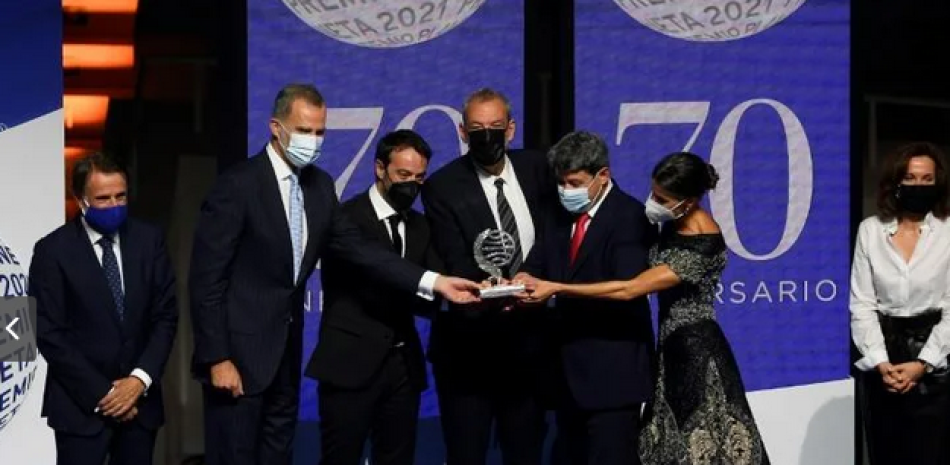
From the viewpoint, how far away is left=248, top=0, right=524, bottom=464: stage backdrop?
816 centimetres

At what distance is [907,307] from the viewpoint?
7.30 meters

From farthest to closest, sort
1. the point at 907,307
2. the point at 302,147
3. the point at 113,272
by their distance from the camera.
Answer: the point at 907,307 < the point at 113,272 < the point at 302,147

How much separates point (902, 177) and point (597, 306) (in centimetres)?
125

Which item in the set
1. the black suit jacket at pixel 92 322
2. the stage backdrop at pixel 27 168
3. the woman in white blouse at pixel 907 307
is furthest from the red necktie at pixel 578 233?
the stage backdrop at pixel 27 168

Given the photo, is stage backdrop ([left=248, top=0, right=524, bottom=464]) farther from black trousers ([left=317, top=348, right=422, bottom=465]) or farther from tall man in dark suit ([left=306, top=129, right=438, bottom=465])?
black trousers ([left=317, top=348, right=422, bottom=465])

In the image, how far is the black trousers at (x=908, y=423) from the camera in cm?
731

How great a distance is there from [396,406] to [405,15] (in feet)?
6.09

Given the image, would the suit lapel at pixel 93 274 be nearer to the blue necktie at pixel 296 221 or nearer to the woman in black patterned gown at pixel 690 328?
the blue necktie at pixel 296 221

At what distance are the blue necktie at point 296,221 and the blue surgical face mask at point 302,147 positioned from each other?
97mm

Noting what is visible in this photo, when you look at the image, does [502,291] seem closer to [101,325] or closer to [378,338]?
[378,338]

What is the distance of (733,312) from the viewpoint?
327 inches

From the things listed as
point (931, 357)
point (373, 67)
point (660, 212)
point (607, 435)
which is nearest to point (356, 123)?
point (373, 67)

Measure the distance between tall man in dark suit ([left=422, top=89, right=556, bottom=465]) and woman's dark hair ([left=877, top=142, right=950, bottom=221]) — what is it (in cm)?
127

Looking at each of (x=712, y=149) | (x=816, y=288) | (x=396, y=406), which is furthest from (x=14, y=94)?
(x=816, y=288)
